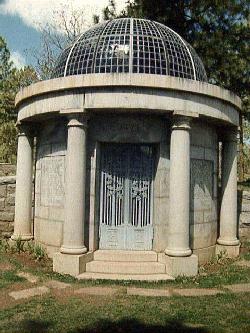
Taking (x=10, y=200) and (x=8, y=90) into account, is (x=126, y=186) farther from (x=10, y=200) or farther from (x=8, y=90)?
(x=8, y=90)

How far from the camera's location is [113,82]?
8.50 m

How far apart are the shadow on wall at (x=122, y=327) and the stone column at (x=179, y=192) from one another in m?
2.96

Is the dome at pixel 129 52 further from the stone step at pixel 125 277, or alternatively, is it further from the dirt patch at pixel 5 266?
the dirt patch at pixel 5 266

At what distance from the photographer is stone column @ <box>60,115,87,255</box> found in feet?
28.5

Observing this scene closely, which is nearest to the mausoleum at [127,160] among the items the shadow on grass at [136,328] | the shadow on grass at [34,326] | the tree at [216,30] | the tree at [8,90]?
the shadow on grass at [136,328]

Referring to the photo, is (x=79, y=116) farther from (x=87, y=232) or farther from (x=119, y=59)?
(x=87, y=232)

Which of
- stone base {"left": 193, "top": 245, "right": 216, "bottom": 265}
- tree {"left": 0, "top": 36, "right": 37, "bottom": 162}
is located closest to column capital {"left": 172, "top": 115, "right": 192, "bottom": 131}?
stone base {"left": 193, "top": 245, "right": 216, "bottom": 265}

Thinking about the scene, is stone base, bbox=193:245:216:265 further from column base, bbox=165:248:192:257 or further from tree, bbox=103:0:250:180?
tree, bbox=103:0:250:180

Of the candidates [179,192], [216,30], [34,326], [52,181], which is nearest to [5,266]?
[52,181]

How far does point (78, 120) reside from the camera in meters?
8.82

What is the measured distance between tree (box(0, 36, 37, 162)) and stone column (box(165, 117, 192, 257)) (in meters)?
21.1

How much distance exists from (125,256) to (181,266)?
1326 millimetres

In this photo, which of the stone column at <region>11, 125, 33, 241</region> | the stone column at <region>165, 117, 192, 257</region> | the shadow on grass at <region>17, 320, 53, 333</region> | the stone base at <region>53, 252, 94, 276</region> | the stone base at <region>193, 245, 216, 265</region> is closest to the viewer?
the shadow on grass at <region>17, 320, 53, 333</region>

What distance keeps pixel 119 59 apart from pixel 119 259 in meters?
4.76
